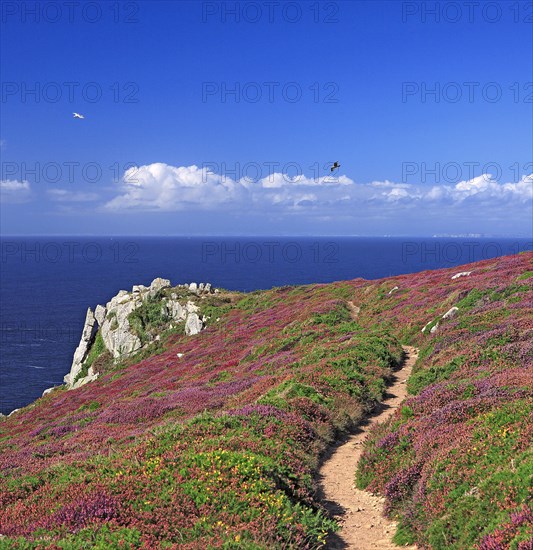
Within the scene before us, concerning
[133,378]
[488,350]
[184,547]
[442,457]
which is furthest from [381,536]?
[133,378]

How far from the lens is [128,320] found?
75.3m

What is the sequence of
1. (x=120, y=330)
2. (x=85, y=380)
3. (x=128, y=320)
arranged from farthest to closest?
(x=128, y=320) < (x=120, y=330) < (x=85, y=380)

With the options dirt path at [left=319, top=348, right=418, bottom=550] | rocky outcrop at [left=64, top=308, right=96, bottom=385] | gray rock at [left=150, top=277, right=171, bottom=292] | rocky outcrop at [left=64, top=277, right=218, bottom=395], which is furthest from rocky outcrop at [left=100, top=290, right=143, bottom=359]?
dirt path at [left=319, top=348, right=418, bottom=550]

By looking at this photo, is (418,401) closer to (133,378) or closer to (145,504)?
(145,504)

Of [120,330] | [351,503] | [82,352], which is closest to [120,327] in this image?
[120,330]

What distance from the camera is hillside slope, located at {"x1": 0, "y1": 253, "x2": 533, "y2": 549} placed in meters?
9.77

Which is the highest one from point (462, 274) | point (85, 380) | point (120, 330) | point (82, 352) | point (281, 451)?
point (462, 274)

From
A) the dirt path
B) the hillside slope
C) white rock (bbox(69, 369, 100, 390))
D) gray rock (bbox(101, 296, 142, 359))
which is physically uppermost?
the hillside slope

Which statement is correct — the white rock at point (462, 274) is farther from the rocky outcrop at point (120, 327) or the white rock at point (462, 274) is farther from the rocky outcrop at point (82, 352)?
the rocky outcrop at point (82, 352)

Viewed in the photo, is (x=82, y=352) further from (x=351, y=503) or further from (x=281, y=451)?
(x=351, y=503)

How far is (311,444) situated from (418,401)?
169 inches

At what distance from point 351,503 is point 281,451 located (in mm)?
2347

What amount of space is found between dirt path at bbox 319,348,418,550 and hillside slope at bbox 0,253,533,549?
49 centimetres

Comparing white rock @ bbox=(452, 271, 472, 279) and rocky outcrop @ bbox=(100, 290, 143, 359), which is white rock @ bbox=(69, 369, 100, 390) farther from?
white rock @ bbox=(452, 271, 472, 279)
